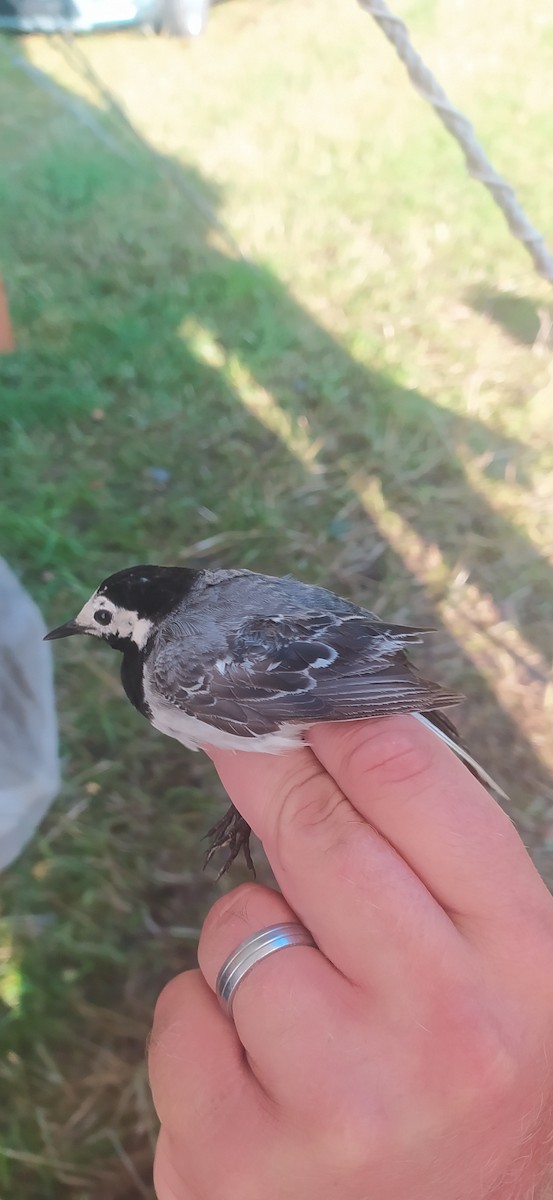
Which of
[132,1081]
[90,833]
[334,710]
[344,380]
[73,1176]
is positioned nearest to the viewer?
[334,710]

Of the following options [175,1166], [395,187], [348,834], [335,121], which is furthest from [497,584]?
[335,121]

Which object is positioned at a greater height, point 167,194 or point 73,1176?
point 167,194

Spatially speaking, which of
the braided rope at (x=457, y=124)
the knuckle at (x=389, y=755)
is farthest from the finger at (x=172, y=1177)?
the braided rope at (x=457, y=124)

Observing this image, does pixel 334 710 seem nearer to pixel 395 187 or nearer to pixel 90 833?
pixel 90 833

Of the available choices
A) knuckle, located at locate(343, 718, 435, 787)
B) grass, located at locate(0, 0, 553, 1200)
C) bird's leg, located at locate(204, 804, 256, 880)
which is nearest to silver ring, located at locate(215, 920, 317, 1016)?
knuckle, located at locate(343, 718, 435, 787)

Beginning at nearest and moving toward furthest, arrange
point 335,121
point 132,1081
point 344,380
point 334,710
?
point 334,710 → point 132,1081 → point 344,380 → point 335,121

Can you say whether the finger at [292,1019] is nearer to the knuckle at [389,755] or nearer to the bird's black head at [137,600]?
the knuckle at [389,755]
